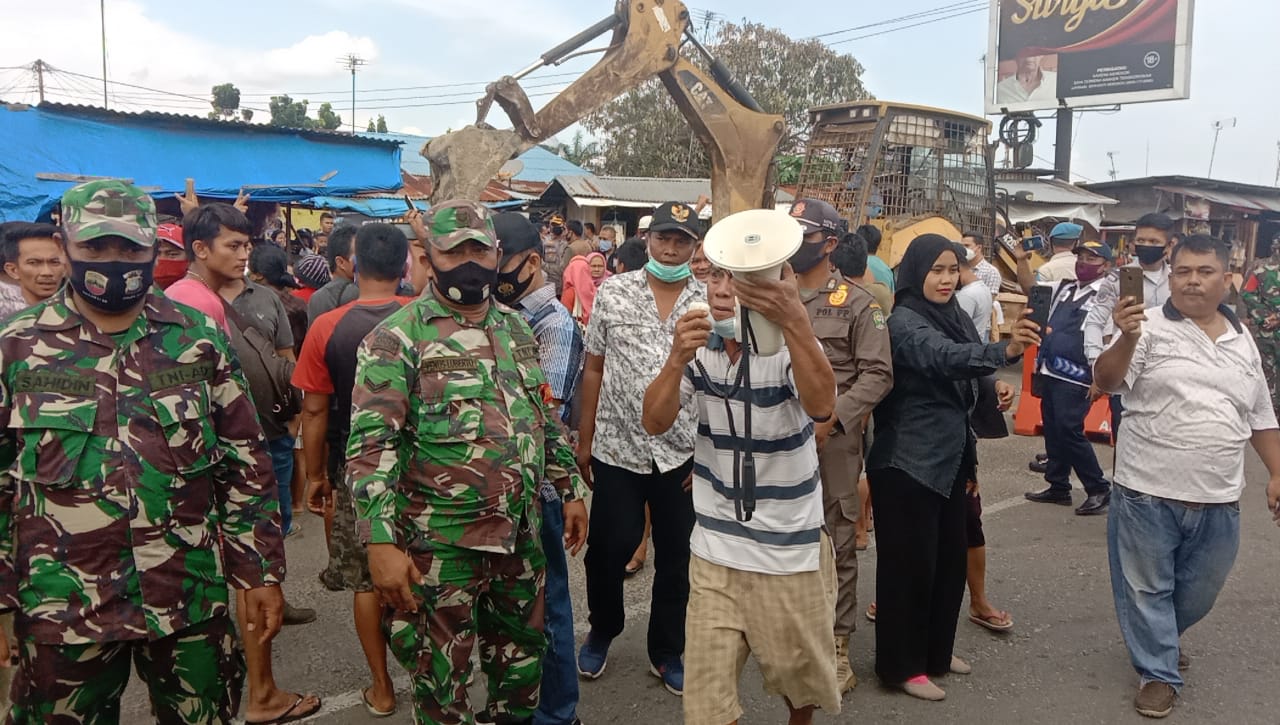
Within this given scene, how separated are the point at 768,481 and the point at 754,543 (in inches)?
7.9

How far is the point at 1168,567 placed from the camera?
3703mm

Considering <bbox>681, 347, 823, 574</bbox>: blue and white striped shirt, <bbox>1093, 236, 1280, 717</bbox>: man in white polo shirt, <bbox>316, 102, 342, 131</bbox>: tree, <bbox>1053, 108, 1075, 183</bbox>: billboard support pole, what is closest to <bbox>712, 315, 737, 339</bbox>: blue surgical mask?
<bbox>681, 347, 823, 574</bbox>: blue and white striped shirt

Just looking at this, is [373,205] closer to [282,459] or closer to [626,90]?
[626,90]

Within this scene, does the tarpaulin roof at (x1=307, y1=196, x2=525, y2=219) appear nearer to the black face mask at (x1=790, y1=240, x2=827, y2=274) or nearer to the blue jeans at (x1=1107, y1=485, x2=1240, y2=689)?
the black face mask at (x1=790, y1=240, x2=827, y2=274)

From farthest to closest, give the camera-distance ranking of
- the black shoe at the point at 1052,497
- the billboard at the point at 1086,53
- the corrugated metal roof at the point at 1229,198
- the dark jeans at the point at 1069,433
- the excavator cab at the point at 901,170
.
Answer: the billboard at the point at 1086,53 → the corrugated metal roof at the point at 1229,198 → the excavator cab at the point at 901,170 → the black shoe at the point at 1052,497 → the dark jeans at the point at 1069,433

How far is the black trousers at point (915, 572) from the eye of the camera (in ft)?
11.8

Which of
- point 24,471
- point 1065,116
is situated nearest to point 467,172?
point 24,471

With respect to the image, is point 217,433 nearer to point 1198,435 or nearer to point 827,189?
point 1198,435

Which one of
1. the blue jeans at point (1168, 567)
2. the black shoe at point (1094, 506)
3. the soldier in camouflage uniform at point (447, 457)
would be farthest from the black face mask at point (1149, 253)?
the soldier in camouflage uniform at point (447, 457)

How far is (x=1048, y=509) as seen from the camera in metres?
6.43

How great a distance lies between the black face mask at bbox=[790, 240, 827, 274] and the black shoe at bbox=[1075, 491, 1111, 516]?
3.82 meters

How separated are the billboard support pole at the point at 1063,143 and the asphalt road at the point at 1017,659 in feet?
77.1

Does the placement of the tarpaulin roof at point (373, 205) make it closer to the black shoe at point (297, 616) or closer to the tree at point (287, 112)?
the black shoe at point (297, 616)

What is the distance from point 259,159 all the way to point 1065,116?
23484 mm
